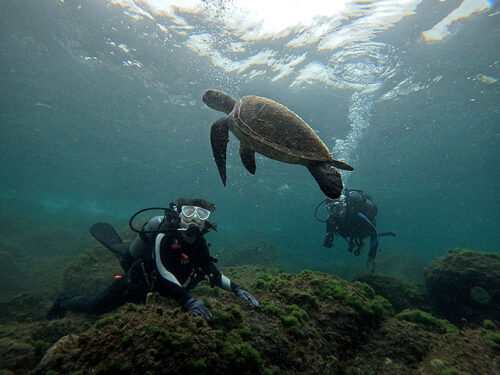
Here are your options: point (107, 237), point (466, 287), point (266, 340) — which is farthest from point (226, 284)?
point (466, 287)

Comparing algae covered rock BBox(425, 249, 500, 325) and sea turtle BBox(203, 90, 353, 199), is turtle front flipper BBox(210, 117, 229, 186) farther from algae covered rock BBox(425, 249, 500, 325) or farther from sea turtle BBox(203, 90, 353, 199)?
algae covered rock BBox(425, 249, 500, 325)

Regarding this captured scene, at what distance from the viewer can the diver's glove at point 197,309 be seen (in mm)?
2409

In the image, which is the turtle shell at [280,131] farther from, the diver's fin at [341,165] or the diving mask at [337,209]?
the diving mask at [337,209]

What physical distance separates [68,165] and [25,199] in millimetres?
72357

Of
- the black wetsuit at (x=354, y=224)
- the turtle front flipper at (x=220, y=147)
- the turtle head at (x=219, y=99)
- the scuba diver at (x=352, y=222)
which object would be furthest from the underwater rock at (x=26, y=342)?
the black wetsuit at (x=354, y=224)

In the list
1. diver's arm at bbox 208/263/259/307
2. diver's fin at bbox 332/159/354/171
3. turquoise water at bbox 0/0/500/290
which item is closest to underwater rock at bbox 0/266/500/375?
diver's arm at bbox 208/263/259/307

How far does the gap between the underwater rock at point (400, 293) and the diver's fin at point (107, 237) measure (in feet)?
24.3

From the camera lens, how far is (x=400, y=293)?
18.1ft

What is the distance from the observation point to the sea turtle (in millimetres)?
2953

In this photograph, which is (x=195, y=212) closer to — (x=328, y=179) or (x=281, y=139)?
(x=281, y=139)

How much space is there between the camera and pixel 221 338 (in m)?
2.00

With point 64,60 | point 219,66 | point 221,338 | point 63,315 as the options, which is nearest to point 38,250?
point 64,60

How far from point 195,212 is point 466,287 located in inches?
271

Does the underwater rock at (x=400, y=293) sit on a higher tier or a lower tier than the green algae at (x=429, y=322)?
lower
